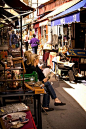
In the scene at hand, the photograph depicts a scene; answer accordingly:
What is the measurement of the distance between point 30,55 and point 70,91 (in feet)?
10.0

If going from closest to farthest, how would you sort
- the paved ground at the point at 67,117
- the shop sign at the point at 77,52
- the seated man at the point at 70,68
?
the paved ground at the point at 67,117
the seated man at the point at 70,68
the shop sign at the point at 77,52

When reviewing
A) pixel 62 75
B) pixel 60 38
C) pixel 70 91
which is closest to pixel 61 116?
pixel 70 91

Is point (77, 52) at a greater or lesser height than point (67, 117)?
greater

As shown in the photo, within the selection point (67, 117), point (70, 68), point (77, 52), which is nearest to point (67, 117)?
point (67, 117)

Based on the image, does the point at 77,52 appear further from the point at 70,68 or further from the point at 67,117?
the point at 67,117

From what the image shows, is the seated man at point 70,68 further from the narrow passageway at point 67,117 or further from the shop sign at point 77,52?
the narrow passageway at point 67,117

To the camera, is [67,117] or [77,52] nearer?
[67,117]

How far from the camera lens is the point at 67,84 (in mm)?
9484

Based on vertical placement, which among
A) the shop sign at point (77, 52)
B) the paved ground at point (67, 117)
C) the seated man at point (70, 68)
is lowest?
the paved ground at point (67, 117)

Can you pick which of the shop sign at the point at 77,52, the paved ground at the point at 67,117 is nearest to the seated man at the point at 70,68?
the shop sign at the point at 77,52

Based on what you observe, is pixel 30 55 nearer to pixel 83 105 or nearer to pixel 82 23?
pixel 83 105

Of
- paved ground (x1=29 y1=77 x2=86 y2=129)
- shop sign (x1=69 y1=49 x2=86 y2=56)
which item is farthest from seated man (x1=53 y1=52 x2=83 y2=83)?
paved ground (x1=29 y1=77 x2=86 y2=129)

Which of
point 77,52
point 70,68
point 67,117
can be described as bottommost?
point 67,117

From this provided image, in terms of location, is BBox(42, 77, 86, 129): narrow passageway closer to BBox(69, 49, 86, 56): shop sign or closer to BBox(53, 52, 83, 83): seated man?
BBox(53, 52, 83, 83): seated man
